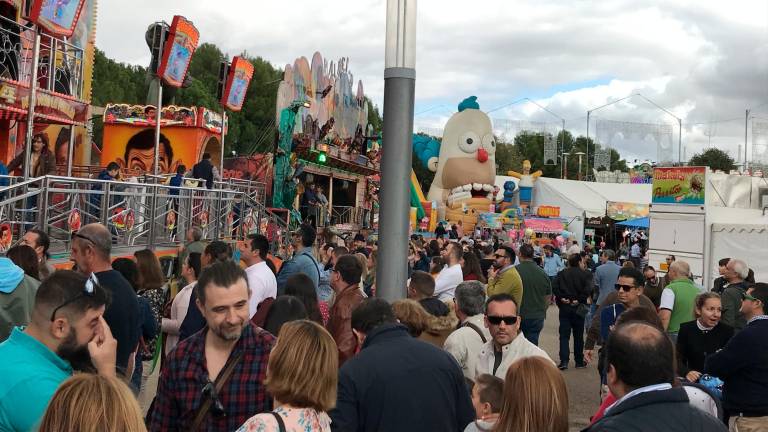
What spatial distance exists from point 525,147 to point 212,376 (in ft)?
286

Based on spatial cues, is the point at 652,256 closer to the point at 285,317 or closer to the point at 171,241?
the point at 171,241

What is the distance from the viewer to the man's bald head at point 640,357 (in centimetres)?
288

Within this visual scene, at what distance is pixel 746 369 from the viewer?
5.35 m

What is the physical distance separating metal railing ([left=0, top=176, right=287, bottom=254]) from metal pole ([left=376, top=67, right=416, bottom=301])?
4.95 meters

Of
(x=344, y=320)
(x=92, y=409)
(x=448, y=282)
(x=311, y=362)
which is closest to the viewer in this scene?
(x=92, y=409)

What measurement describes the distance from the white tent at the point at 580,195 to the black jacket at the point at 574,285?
2546 cm

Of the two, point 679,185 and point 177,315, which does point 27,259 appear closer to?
point 177,315

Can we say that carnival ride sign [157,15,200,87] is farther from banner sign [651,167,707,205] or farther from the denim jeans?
banner sign [651,167,707,205]

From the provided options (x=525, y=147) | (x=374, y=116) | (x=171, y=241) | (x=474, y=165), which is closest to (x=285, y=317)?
(x=171, y=241)

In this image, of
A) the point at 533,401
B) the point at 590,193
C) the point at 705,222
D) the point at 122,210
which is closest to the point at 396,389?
the point at 533,401

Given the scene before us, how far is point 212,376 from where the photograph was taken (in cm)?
328

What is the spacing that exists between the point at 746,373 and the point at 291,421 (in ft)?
12.5

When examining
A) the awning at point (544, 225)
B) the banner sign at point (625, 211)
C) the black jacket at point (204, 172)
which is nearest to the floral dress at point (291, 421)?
the black jacket at point (204, 172)

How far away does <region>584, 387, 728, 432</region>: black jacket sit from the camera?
268 centimetres
